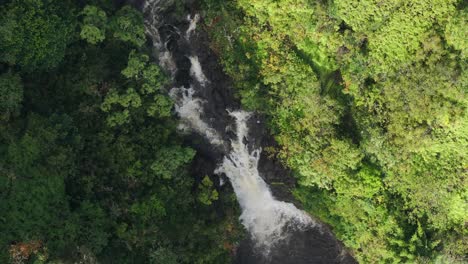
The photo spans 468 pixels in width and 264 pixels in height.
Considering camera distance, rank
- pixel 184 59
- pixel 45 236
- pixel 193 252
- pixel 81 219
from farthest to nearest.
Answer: pixel 184 59
pixel 193 252
pixel 81 219
pixel 45 236

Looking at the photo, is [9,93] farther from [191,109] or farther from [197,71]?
[197,71]

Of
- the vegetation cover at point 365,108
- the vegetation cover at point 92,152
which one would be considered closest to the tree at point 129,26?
the vegetation cover at point 92,152

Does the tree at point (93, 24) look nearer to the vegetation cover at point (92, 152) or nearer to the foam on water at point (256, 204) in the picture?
the vegetation cover at point (92, 152)

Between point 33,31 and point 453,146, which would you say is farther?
point 453,146

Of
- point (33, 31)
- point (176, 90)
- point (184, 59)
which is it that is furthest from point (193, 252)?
point (33, 31)

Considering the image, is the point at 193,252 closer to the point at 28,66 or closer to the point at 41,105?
the point at 41,105
